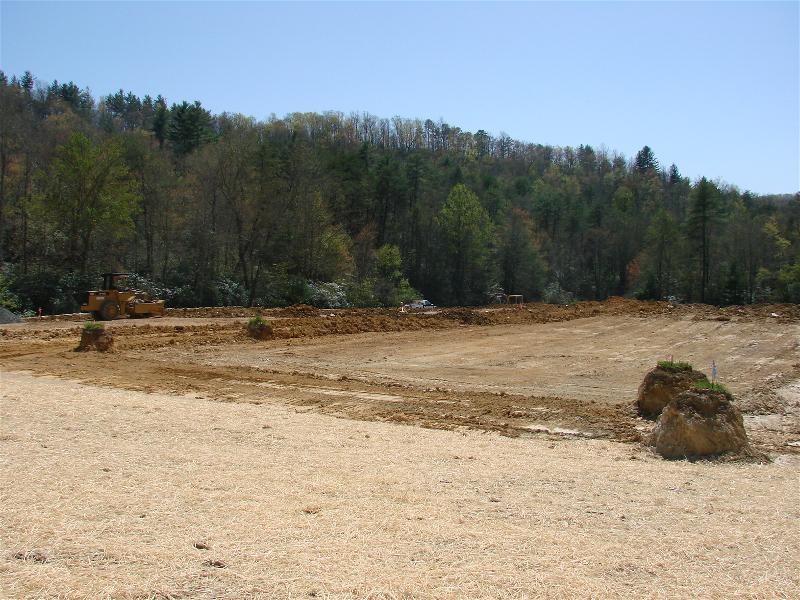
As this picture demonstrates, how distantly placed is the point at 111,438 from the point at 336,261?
44.9 meters

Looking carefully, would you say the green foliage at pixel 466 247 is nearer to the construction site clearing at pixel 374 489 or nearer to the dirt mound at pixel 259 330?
the dirt mound at pixel 259 330

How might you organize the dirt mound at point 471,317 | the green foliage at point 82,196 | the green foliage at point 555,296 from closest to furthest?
the dirt mound at point 471,317 < the green foliage at point 82,196 < the green foliage at point 555,296

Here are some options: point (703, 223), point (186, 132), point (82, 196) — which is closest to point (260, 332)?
point (82, 196)

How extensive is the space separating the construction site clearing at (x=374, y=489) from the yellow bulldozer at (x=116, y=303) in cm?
1297

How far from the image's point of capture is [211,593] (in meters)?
4.23

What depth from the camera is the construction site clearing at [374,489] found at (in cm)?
457

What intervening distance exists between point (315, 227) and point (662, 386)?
43.0 metres

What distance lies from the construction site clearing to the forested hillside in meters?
27.8

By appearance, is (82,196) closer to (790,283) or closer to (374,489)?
(374,489)

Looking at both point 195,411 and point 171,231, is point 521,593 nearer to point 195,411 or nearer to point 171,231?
point 195,411

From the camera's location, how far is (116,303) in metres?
30.1

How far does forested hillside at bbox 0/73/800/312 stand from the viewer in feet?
142

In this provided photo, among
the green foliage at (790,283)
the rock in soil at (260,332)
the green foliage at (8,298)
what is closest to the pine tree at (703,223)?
the green foliage at (790,283)

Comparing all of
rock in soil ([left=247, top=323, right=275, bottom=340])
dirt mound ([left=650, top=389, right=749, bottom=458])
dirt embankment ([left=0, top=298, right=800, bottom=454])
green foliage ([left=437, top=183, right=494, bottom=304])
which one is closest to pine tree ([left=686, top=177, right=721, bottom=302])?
green foliage ([left=437, top=183, right=494, bottom=304])
